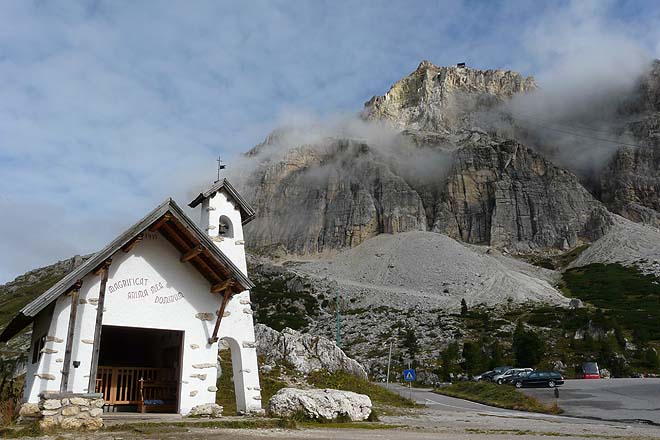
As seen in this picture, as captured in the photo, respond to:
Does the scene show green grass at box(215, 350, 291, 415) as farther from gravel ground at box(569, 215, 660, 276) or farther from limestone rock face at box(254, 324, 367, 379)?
gravel ground at box(569, 215, 660, 276)

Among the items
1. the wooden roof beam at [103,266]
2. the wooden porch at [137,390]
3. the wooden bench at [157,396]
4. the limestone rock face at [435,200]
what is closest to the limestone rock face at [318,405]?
the wooden porch at [137,390]

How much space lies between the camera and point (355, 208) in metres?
176

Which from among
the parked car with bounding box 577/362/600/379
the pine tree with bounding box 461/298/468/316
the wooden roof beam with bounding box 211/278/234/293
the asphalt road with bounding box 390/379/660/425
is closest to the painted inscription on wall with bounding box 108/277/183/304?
the wooden roof beam with bounding box 211/278/234/293

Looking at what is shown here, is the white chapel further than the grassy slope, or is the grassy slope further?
the grassy slope

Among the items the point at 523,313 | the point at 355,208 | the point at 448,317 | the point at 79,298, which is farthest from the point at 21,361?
the point at 355,208

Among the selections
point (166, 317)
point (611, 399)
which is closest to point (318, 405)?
point (166, 317)

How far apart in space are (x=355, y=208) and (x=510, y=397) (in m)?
144

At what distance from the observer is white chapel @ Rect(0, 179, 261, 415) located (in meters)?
16.1

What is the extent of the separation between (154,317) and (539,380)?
31386mm

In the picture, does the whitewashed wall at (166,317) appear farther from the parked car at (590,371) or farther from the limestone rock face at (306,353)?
the parked car at (590,371)

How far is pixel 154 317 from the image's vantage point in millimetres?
17922

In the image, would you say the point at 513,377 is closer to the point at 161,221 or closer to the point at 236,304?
the point at 236,304

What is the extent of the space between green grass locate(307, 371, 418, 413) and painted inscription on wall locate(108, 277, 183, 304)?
521 inches

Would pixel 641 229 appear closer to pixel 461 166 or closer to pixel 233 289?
pixel 461 166
